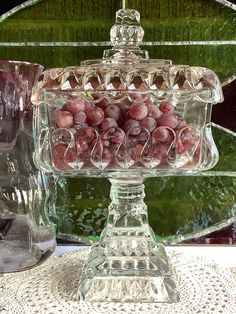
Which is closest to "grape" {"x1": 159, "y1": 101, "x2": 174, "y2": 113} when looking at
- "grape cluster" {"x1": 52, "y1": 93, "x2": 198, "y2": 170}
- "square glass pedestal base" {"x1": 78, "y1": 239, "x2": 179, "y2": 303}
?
"grape cluster" {"x1": 52, "y1": 93, "x2": 198, "y2": 170}

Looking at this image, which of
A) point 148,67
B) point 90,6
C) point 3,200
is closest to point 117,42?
point 148,67

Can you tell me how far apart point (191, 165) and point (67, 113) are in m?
0.18

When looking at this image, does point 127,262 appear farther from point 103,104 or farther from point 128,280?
point 103,104

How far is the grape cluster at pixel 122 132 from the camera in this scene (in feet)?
2.23

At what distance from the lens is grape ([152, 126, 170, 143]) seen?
2.23 ft

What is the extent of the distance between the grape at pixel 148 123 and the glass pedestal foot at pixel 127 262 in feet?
0.39

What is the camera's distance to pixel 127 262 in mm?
754

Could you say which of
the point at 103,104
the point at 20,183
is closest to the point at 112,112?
the point at 103,104

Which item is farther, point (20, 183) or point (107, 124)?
point (20, 183)

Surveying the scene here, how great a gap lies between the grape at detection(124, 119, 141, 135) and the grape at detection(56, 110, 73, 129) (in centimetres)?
7

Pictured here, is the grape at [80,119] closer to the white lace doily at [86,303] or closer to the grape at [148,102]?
the grape at [148,102]

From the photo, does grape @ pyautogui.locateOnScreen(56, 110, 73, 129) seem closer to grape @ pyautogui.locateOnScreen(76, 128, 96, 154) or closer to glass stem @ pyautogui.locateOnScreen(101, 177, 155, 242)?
grape @ pyautogui.locateOnScreen(76, 128, 96, 154)

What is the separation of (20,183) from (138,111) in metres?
0.31

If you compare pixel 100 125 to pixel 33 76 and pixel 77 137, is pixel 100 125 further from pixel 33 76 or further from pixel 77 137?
pixel 33 76
